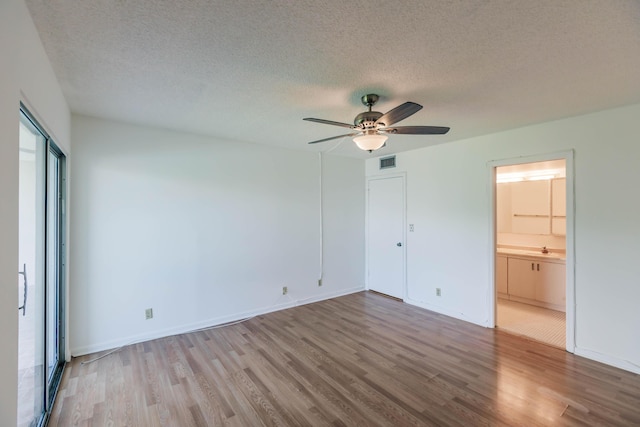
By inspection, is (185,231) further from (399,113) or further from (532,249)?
(532,249)

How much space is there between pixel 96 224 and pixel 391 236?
412 centimetres

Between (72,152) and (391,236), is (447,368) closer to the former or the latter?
(391,236)

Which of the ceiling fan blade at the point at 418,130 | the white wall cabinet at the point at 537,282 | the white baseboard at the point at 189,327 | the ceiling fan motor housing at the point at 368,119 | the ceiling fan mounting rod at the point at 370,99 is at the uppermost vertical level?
the ceiling fan mounting rod at the point at 370,99

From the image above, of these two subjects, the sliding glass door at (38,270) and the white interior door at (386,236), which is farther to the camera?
the white interior door at (386,236)

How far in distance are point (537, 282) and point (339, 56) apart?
4.59 meters

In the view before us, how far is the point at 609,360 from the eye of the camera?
9.27ft

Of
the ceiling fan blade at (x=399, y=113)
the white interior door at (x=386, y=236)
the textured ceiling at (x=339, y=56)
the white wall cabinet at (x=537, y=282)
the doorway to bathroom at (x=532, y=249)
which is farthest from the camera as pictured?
the white interior door at (x=386, y=236)

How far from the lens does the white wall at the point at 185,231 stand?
3.10 meters

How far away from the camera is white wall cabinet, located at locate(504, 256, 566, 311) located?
4.24m

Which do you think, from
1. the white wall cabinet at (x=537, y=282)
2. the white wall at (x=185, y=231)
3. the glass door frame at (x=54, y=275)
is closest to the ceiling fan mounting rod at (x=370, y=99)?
the white wall at (x=185, y=231)

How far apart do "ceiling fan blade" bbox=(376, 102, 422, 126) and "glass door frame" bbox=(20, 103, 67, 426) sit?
7.88 feet

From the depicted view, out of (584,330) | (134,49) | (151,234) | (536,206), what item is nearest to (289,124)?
(134,49)

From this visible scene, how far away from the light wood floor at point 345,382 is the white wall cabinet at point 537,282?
141 centimetres

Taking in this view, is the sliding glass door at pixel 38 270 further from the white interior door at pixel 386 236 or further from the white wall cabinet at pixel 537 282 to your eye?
the white wall cabinet at pixel 537 282
